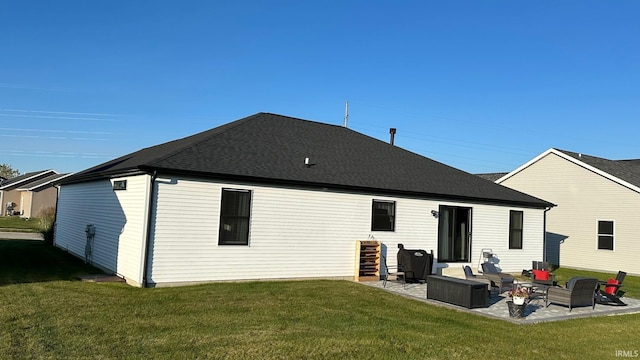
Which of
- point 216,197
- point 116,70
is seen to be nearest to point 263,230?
point 216,197

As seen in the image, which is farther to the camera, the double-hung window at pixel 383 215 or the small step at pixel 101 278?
the double-hung window at pixel 383 215

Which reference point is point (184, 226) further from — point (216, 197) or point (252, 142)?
point (252, 142)

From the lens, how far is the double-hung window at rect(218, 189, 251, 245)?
1185 cm

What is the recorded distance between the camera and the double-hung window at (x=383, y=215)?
14.4 m

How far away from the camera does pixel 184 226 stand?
36.9 ft

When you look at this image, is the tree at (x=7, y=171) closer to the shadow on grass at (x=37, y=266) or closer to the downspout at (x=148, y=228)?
the shadow on grass at (x=37, y=266)

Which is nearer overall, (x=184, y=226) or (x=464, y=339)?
(x=464, y=339)

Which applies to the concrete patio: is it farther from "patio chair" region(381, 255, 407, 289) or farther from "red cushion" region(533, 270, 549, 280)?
"red cushion" region(533, 270, 549, 280)

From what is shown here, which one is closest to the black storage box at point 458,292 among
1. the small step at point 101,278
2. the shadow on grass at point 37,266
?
the small step at point 101,278

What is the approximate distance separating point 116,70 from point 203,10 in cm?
539

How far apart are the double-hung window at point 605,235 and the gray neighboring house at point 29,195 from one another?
42.0 m

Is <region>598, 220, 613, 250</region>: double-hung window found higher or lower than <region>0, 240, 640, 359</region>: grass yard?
higher

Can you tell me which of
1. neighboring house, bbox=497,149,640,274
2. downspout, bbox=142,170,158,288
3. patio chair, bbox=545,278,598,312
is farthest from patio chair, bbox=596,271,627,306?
downspout, bbox=142,170,158,288

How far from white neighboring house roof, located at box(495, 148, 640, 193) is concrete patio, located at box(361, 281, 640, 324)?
9.78 meters
